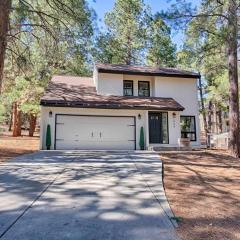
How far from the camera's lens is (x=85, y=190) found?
7266 mm

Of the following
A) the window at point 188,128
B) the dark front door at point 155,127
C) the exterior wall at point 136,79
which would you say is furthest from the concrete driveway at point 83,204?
the exterior wall at point 136,79

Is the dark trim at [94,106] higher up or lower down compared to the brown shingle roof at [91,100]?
lower down

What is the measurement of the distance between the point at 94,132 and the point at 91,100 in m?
1.89

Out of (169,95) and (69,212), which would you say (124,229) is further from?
(169,95)

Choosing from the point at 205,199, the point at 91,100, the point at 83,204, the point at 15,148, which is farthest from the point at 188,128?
the point at 83,204

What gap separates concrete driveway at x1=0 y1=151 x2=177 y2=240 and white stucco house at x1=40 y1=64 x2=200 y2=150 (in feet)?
27.1

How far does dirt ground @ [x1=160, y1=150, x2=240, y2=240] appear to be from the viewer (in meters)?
5.05

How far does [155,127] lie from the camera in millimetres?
19312

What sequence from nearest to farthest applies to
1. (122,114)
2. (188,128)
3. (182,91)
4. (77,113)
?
(77,113)
(122,114)
(188,128)
(182,91)

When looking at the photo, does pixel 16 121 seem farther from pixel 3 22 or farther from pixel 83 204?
pixel 83 204

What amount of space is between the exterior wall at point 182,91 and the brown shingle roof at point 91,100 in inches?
24.6

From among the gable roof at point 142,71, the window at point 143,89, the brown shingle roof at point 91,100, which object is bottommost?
the brown shingle roof at point 91,100

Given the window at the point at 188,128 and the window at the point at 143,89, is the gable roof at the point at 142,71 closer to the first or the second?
the window at the point at 143,89

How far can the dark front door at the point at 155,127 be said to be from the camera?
19.2m
